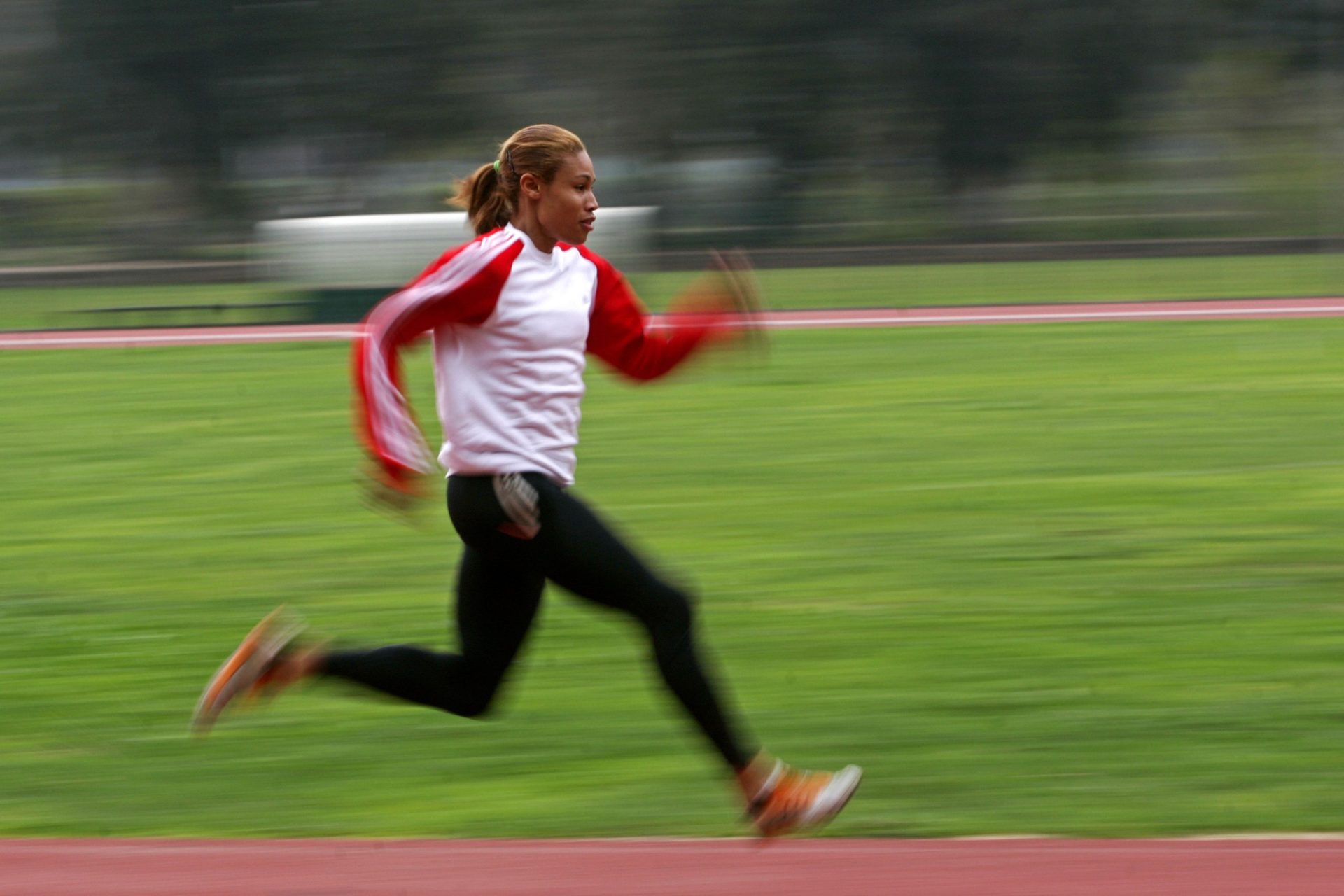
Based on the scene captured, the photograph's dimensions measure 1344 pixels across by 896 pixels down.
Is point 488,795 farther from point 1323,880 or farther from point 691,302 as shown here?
point 1323,880

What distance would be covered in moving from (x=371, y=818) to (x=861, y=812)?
3.86 ft

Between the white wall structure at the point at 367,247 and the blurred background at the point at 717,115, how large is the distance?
1040cm

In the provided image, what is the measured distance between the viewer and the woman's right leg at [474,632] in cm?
397

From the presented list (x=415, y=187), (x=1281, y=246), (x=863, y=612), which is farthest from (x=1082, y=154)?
(x=863, y=612)

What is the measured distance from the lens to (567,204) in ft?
13.1

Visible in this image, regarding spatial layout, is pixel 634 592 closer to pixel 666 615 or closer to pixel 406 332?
pixel 666 615

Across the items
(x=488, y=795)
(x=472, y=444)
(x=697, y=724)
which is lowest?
(x=488, y=795)

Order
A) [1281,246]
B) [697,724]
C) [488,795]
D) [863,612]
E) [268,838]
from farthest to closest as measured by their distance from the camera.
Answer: [1281,246], [863,612], [488,795], [268,838], [697,724]

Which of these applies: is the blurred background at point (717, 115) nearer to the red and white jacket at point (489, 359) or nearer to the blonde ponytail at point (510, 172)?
the blonde ponytail at point (510, 172)

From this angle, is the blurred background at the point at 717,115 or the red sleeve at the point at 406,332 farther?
the blurred background at the point at 717,115

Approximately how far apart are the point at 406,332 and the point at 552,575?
0.61 meters

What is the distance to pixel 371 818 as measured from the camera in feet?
14.6

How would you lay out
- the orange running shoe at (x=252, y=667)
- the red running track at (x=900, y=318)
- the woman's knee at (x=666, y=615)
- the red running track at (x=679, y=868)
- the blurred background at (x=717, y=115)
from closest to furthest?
the red running track at (x=679, y=868) < the woman's knee at (x=666, y=615) < the orange running shoe at (x=252, y=667) < the red running track at (x=900, y=318) < the blurred background at (x=717, y=115)

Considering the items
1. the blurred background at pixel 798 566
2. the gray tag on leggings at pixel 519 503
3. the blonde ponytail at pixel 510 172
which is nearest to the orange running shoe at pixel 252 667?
the blurred background at pixel 798 566
